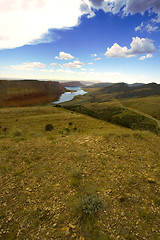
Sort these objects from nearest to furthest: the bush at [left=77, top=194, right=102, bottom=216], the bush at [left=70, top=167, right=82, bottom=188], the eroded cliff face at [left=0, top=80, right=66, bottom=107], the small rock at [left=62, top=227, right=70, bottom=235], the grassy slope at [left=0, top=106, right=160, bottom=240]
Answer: the small rock at [left=62, top=227, right=70, bottom=235]
the grassy slope at [left=0, top=106, right=160, bottom=240]
the bush at [left=77, top=194, right=102, bottom=216]
the bush at [left=70, top=167, right=82, bottom=188]
the eroded cliff face at [left=0, top=80, right=66, bottom=107]

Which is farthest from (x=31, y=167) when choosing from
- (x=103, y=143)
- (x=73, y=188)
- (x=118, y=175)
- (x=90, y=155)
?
(x=103, y=143)

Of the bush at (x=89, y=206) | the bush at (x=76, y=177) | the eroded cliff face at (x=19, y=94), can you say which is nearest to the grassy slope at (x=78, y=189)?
the bush at (x=76, y=177)

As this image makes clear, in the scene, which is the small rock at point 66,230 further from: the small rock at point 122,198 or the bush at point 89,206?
the small rock at point 122,198

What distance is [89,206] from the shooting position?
387 centimetres

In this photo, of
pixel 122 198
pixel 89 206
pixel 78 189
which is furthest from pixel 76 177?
pixel 122 198

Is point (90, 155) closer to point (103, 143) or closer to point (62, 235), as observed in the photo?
point (103, 143)

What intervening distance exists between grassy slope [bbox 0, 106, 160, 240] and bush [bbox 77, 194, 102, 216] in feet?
0.53

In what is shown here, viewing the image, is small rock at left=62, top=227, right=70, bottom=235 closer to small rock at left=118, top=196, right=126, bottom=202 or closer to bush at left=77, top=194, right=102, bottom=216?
bush at left=77, top=194, right=102, bottom=216

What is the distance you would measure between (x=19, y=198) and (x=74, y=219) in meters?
2.36

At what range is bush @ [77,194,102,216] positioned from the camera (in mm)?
3847

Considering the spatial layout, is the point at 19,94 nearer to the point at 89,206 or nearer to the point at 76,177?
the point at 76,177

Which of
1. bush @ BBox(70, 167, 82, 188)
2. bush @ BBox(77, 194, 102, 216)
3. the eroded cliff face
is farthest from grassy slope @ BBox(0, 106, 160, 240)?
the eroded cliff face

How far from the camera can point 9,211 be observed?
4035 mm

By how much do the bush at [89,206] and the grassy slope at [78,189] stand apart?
0.16m
